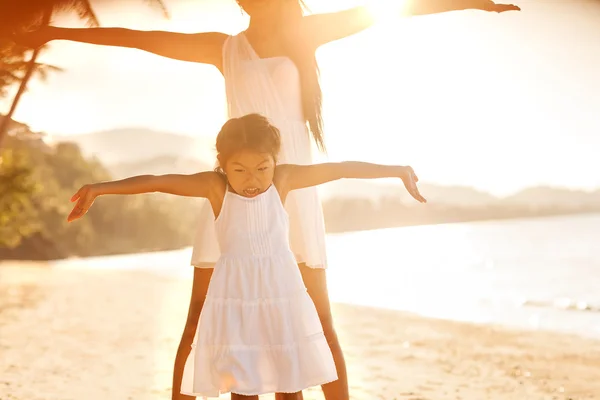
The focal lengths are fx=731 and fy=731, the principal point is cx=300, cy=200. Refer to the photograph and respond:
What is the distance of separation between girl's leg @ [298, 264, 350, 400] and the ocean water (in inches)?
328

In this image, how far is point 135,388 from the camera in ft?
15.6

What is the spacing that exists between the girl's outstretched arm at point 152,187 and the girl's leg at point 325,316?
518 mm

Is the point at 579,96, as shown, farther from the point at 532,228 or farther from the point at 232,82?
the point at 232,82

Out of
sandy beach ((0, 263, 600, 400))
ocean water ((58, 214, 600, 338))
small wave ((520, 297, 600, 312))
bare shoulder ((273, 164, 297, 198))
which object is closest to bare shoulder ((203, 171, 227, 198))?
bare shoulder ((273, 164, 297, 198))

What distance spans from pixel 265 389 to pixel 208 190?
27.1 inches

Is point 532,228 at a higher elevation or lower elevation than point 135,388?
higher

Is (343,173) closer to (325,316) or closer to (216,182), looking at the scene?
(216,182)

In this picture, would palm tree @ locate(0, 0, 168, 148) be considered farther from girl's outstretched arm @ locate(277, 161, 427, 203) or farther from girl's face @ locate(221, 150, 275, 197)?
girl's outstretched arm @ locate(277, 161, 427, 203)

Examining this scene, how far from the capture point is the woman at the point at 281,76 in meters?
2.69

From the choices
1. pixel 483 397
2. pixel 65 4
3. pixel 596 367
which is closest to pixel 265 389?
pixel 65 4

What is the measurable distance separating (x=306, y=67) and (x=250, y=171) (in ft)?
1.79

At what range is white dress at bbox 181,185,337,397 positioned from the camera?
2348 millimetres

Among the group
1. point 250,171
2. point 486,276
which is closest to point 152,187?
point 250,171

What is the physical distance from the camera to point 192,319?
274 cm
